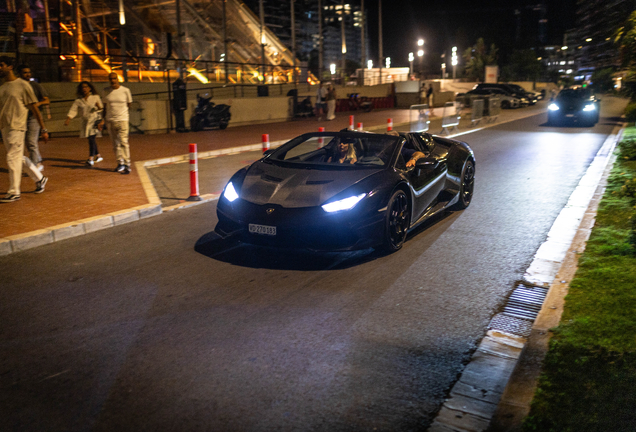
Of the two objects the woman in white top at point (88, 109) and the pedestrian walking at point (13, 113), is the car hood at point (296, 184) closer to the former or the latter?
the pedestrian walking at point (13, 113)

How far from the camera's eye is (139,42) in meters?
39.6

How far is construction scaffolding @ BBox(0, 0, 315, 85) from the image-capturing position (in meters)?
27.4

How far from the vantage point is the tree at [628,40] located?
396 inches

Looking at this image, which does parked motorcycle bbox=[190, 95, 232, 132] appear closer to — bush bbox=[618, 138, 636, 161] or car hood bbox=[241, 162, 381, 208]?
bush bbox=[618, 138, 636, 161]

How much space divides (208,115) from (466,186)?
17776 millimetres

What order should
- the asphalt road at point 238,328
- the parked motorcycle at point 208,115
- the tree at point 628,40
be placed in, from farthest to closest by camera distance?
the parked motorcycle at point 208,115 < the tree at point 628,40 < the asphalt road at point 238,328

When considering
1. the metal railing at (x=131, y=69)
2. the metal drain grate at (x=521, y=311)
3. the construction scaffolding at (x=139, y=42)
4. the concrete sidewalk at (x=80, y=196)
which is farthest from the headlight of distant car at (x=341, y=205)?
the construction scaffolding at (x=139, y=42)

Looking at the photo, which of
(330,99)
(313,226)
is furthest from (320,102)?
(313,226)

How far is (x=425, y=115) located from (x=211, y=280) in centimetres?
A: 1806

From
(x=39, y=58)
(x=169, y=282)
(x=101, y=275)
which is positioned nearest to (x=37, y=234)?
(x=101, y=275)

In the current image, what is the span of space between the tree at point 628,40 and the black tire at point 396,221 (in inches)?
252

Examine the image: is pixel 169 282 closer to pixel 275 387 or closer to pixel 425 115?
pixel 275 387

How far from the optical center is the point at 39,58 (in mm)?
25906

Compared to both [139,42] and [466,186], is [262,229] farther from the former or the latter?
[139,42]
